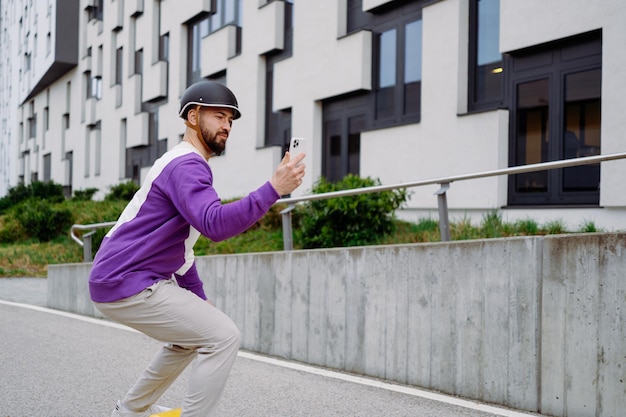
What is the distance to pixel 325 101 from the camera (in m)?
16.8

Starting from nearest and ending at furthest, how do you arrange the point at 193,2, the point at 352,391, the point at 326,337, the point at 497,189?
the point at 352,391
the point at 326,337
the point at 497,189
the point at 193,2

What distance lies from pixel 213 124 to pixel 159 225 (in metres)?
0.61

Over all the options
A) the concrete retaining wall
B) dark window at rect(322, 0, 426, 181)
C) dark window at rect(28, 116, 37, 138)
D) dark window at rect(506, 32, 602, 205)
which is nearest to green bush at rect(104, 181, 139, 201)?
dark window at rect(322, 0, 426, 181)

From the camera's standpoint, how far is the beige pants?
3520mm

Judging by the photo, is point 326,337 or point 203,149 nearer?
point 203,149

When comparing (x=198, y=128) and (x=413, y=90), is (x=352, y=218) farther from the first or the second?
(x=198, y=128)

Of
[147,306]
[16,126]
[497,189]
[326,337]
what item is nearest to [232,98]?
[147,306]

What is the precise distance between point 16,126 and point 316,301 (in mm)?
53861

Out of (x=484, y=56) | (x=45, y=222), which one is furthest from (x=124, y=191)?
(x=484, y=56)

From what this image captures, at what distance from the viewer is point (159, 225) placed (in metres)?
3.60

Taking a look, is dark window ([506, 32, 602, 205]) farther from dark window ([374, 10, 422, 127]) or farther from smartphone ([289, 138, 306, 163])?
smartphone ([289, 138, 306, 163])

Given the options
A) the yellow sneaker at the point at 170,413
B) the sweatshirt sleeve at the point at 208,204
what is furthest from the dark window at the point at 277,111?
the sweatshirt sleeve at the point at 208,204

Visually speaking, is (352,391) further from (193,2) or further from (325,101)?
(193,2)

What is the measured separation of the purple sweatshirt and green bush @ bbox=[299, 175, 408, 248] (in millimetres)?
6427
